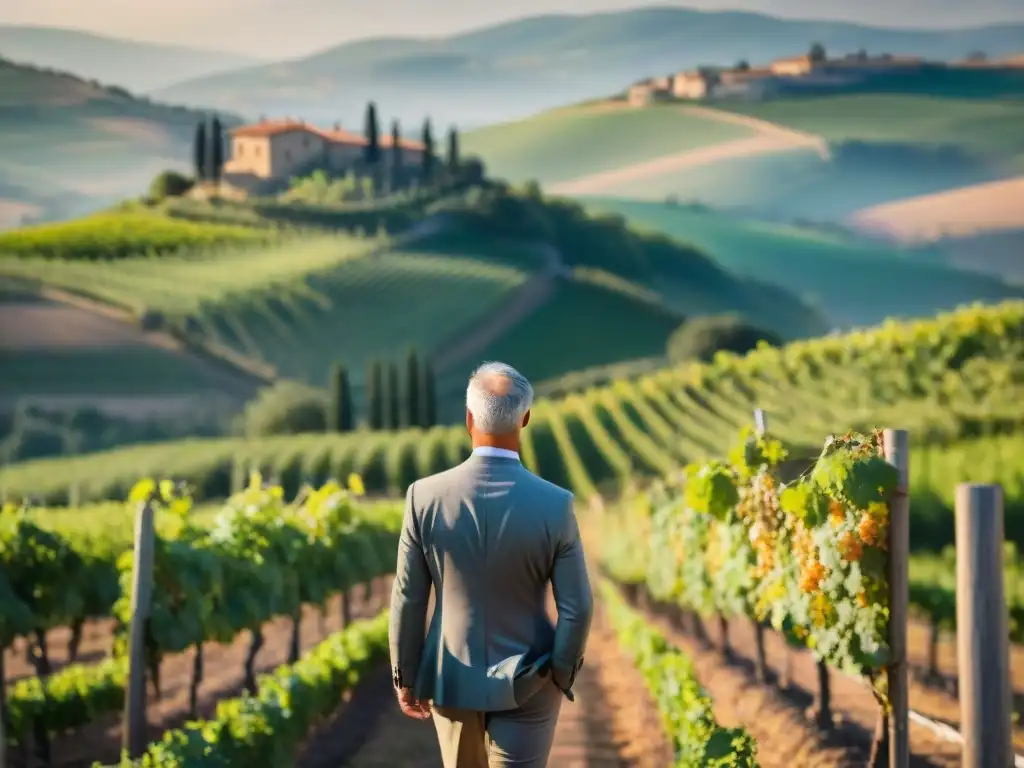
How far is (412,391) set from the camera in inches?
553

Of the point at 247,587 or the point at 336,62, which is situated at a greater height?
the point at 336,62

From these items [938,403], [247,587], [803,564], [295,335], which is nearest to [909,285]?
[938,403]

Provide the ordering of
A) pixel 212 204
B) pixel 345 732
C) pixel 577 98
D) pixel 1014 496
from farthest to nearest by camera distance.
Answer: pixel 577 98, pixel 212 204, pixel 1014 496, pixel 345 732

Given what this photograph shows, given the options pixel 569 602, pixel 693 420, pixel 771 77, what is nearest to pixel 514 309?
pixel 693 420

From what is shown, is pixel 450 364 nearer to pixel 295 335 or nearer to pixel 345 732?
pixel 295 335

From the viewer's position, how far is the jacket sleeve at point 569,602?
2.31m

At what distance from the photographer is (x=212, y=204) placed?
49.4ft

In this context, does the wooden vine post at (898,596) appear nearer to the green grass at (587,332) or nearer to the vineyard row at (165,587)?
the vineyard row at (165,587)

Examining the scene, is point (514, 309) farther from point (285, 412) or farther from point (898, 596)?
point (898, 596)

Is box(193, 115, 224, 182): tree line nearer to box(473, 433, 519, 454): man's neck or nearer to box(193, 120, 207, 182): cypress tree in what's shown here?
box(193, 120, 207, 182): cypress tree

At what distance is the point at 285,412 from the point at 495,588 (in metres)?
11.6

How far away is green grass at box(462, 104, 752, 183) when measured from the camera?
50.5ft

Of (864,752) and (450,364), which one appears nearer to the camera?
(864,752)

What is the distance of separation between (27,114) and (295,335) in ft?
10.8
